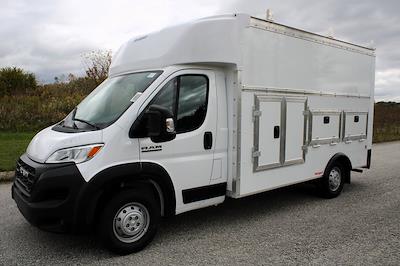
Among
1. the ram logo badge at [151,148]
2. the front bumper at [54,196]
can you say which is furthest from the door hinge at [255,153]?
the front bumper at [54,196]

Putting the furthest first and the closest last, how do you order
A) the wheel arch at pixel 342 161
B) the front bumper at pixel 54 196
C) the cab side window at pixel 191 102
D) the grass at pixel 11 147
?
the grass at pixel 11 147, the wheel arch at pixel 342 161, the cab side window at pixel 191 102, the front bumper at pixel 54 196

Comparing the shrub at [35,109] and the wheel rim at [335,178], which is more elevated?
the shrub at [35,109]

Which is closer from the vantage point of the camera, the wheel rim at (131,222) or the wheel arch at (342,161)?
the wheel rim at (131,222)

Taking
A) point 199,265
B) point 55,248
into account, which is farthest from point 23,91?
point 199,265

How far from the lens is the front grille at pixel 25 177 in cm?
400

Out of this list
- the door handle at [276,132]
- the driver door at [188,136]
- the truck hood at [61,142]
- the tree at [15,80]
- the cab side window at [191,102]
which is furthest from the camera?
the tree at [15,80]

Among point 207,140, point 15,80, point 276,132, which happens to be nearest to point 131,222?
point 207,140

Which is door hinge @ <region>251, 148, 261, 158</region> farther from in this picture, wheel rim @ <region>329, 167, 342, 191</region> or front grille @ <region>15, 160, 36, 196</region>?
front grille @ <region>15, 160, 36, 196</region>

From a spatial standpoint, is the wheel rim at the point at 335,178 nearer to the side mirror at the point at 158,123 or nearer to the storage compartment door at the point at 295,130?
the storage compartment door at the point at 295,130

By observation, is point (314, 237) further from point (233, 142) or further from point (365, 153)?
point (365, 153)

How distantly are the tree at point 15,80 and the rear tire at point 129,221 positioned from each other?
18.1 meters

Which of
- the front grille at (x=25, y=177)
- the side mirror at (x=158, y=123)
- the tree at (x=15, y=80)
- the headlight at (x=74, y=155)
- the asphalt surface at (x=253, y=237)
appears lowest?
the asphalt surface at (x=253, y=237)

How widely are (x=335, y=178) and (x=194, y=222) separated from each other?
120 inches

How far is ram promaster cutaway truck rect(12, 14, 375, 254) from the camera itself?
13.1 ft
